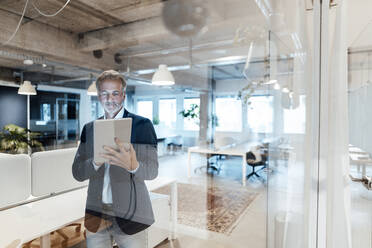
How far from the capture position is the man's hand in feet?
2.82

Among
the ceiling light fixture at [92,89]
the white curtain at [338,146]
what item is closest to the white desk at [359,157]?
the white curtain at [338,146]

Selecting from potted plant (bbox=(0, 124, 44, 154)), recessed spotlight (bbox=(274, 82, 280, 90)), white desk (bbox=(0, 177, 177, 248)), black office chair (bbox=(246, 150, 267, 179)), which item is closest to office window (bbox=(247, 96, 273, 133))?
recessed spotlight (bbox=(274, 82, 280, 90))

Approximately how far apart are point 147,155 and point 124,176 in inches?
5.3

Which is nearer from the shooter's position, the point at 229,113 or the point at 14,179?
the point at 14,179

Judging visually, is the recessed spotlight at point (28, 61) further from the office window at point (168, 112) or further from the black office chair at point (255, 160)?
the black office chair at point (255, 160)

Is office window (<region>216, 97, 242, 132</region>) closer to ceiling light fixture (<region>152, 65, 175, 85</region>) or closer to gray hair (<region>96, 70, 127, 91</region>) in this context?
ceiling light fixture (<region>152, 65, 175, 85</region>)

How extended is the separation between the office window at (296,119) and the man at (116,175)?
981mm

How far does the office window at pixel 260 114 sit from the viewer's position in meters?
1.62

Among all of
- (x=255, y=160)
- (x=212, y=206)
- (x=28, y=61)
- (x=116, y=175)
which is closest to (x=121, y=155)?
(x=116, y=175)

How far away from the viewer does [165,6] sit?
111 cm

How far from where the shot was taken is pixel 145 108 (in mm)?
996

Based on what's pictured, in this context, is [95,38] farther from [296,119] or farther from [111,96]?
[296,119]

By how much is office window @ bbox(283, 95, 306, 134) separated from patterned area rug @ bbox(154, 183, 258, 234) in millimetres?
629

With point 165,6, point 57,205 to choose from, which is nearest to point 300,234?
point 57,205
